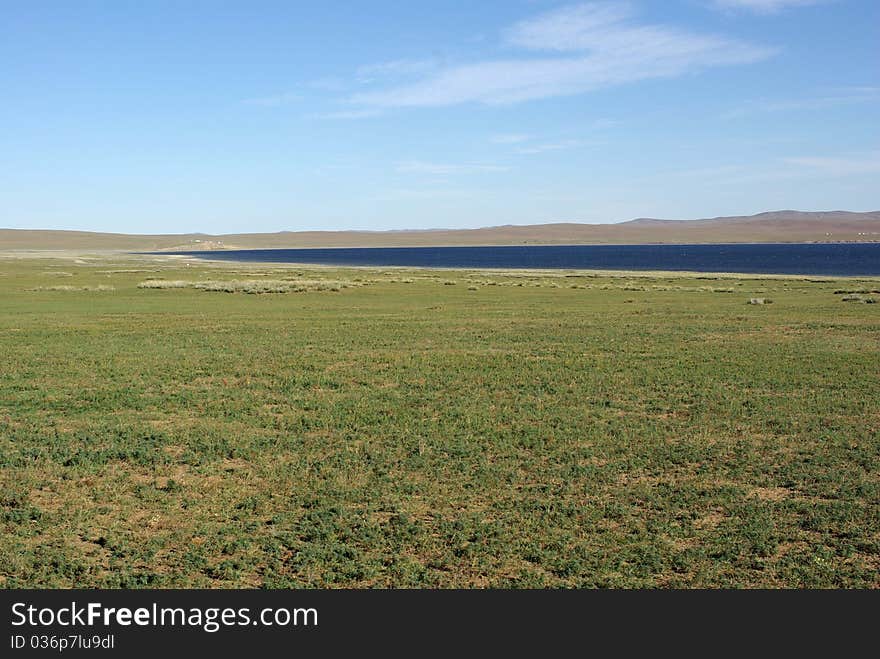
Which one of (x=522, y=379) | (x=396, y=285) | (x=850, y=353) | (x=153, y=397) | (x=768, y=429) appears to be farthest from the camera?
(x=396, y=285)

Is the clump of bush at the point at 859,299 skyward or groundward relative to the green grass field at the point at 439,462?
skyward

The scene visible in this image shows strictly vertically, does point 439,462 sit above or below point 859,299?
below

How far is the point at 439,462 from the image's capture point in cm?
1165

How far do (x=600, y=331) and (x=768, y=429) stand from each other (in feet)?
49.6

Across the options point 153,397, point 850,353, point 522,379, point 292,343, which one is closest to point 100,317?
point 292,343

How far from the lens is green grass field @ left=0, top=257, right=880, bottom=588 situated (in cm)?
806

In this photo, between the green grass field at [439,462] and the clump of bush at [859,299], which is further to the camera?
the clump of bush at [859,299]

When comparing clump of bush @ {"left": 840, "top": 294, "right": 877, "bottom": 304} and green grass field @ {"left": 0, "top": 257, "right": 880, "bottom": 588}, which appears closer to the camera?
green grass field @ {"left": 0, "top": 257, "right": 880, "bottom": 588}

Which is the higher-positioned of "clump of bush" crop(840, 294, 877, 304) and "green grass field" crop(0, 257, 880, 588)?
"clump of bush" crop(840, 294, 877, 304)

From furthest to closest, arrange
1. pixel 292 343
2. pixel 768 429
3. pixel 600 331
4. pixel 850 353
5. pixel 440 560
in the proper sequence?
1. pixel 600 331
2. pixel 292 343
3. pixel 850 353
4. pixel 768 429
5. pixel 440 560

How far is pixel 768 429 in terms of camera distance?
13.7m

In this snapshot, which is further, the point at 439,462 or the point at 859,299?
the point at 859,299

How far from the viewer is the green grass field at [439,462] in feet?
26.5

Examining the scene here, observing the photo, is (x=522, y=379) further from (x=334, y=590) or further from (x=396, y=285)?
(x=396, y=285)
